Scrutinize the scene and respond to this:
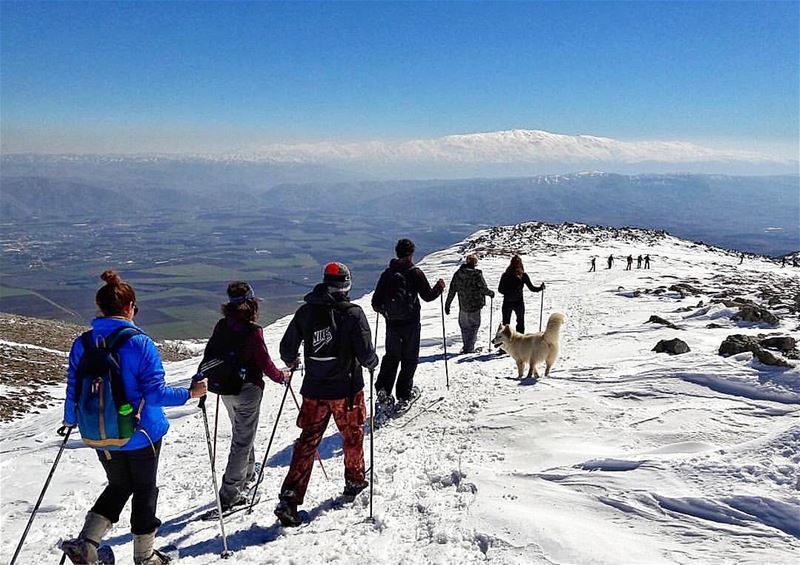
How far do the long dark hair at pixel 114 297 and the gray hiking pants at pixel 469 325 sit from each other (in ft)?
27.6

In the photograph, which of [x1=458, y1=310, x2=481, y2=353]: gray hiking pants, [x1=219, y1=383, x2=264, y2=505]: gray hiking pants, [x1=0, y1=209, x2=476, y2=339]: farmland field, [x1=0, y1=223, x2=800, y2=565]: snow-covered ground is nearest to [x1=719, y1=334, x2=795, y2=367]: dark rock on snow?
[x1=0, y1=223, x2=800, y2=565]: snow-covered ground

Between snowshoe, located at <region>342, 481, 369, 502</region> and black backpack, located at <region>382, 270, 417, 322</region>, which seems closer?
snowshoe, located at <region>342, 481, 369, 502</region>

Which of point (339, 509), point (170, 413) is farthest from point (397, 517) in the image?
point (170, 413)

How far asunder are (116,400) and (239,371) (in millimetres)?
1487

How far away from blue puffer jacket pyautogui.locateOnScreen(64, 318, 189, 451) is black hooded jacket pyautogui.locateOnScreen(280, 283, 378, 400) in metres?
1.35

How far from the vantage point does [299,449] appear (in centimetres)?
502

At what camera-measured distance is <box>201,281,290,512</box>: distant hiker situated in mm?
5121

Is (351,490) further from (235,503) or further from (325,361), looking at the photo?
(325,361)

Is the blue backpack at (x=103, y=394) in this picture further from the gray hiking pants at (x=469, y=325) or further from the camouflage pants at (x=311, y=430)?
the gray hiking pants at (x=469, y=325)

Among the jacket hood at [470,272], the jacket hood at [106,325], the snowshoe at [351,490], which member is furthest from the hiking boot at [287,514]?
the jacket hood at [470,272]

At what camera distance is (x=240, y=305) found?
5.13 m

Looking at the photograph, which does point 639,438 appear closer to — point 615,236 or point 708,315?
point 708,315

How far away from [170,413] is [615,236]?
1860 inches

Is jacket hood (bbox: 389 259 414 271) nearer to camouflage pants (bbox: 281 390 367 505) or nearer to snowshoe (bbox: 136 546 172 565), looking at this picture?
camouflage pants (bbox: 281 390 367 505)
